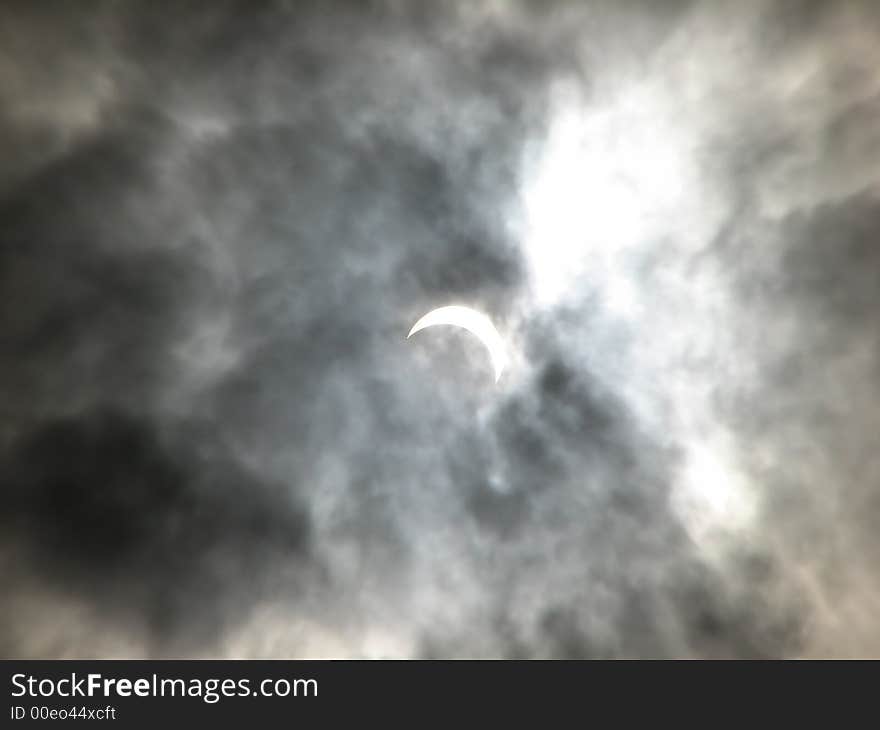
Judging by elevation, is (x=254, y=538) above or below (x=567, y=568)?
above
